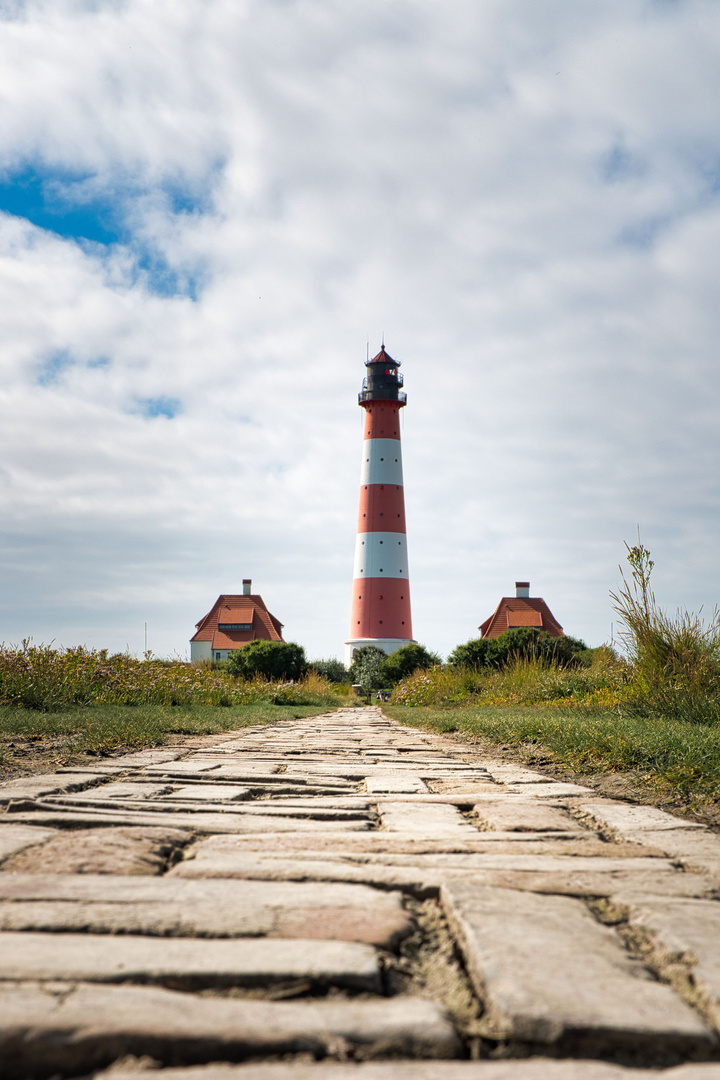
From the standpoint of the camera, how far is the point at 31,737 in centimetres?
508

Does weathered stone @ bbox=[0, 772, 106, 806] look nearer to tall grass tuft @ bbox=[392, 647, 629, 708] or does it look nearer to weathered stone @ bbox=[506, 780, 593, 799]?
weathered stone @ bbox=[506, 780, 593, 799]

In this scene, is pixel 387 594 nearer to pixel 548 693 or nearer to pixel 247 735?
pixel 548 693

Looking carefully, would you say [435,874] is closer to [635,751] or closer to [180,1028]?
[180,1028]

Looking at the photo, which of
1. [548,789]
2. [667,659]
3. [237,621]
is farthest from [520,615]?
[548,789]

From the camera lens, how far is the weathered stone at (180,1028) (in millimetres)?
965

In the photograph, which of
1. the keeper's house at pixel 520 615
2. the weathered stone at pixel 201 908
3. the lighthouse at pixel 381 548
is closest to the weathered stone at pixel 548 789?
the weathered stone at pixel 201 908

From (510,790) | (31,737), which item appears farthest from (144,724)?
(510,790)

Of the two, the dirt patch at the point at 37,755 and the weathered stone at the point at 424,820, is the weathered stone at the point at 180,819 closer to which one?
the weathered stone at the point at 424,820

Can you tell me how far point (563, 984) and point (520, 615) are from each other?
125 feet

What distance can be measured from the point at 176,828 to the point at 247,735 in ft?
14.1

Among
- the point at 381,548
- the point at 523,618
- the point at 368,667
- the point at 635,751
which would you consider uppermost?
the point at 381,548

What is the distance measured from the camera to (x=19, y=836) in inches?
83.9

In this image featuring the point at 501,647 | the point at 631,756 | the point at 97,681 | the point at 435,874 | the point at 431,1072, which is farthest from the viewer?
the point at 501,647

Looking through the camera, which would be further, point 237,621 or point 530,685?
point 237,621
